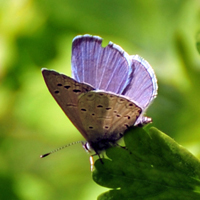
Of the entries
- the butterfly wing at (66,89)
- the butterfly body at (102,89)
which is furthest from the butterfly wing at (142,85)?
the butterfly wing at (66,89)

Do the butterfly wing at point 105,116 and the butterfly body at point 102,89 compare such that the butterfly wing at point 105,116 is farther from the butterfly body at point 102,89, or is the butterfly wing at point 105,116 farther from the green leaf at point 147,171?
the green leaf at point 147,171

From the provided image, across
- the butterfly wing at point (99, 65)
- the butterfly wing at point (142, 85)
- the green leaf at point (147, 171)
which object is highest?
the butterfly wing at point (99, 65)

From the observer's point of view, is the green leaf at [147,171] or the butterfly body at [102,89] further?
the butterfly body at [102,89]

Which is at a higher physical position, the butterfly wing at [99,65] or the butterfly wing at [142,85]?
the butterfly wing at [99,65]

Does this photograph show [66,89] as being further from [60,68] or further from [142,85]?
[60,68]

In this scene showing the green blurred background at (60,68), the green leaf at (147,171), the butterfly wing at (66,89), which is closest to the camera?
the green leaf at (147,171)

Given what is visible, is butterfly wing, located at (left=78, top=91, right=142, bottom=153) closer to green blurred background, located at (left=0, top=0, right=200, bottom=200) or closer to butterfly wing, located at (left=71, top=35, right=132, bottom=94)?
butterfly wing, located at (left=71, top=35, right=132, bottom=94)

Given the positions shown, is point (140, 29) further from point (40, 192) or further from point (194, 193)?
point (194, 193)
